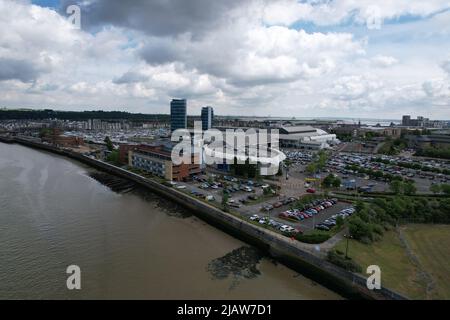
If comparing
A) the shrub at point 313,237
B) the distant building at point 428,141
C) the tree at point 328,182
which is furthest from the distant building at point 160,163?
the distant building at point 428,141

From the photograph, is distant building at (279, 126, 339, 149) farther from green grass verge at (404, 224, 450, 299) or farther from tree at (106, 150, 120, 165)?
green grass verge at (404, 224, 450, 299)

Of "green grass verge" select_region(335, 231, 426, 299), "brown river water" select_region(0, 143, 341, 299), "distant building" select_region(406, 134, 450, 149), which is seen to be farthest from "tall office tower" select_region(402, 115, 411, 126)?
"brown river water" select_region(0, 143, 341, 299)

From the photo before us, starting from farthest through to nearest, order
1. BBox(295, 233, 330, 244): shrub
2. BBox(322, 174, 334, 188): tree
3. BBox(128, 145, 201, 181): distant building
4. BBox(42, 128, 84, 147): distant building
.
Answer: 1. BBox(42, 128, 84, 147): distant building
2. BBox(128, 145, 201, 181): distant building
3. BBox(322, 174, 334, 188): tree
4. BBox(295, 233, 330, 244): shrub

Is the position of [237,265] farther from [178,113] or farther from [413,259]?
[178,113]

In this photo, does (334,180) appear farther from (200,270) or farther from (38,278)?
(38,278)
